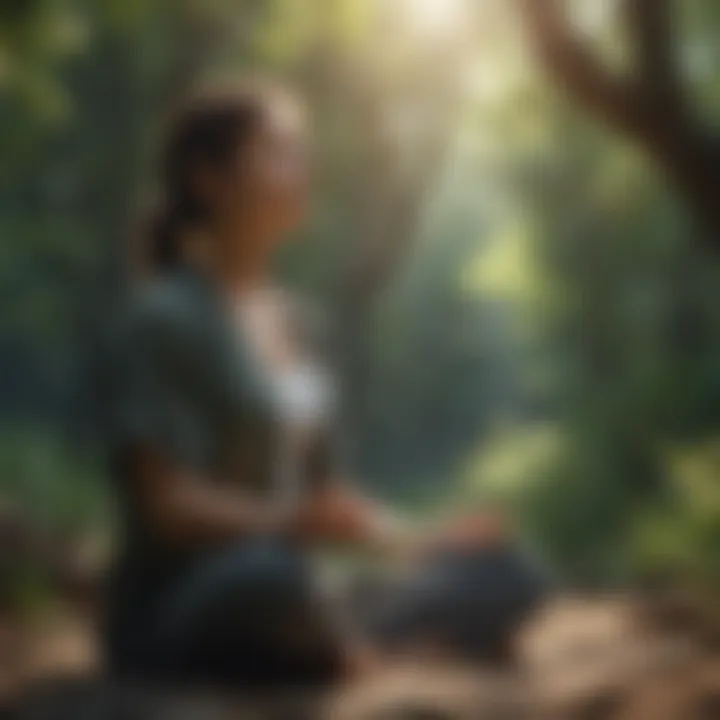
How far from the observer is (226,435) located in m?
1.76

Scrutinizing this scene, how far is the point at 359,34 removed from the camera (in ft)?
5.99

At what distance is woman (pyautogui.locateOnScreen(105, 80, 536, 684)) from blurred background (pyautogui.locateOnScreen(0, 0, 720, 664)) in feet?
0.12

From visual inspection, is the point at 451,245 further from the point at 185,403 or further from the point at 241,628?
the point at 241,628

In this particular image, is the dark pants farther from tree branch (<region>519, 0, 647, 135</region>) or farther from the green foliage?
tree branch (<region>519, 0, 647, 135</region>)

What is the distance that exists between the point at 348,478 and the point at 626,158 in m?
0.53

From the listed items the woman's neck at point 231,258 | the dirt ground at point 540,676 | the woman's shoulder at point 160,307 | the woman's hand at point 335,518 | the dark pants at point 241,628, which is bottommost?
the dirt ground at point 540,676

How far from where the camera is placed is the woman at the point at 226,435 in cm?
174

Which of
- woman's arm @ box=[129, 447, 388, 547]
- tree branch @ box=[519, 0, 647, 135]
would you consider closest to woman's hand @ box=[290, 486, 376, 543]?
woman's arm @ box=[129, 447, 388, 547]

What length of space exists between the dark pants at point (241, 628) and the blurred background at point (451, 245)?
12 cm

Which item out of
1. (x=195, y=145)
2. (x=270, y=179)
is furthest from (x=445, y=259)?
(x=195, y=145)

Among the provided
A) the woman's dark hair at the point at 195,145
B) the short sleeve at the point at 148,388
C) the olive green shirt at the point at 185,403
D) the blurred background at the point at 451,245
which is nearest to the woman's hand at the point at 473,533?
the blurred background at the point at 451,245

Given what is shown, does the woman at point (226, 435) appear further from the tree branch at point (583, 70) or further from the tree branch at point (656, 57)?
the tree branch at point (656, 57)

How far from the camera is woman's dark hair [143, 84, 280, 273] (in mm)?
1798

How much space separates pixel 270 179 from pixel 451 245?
24cm
